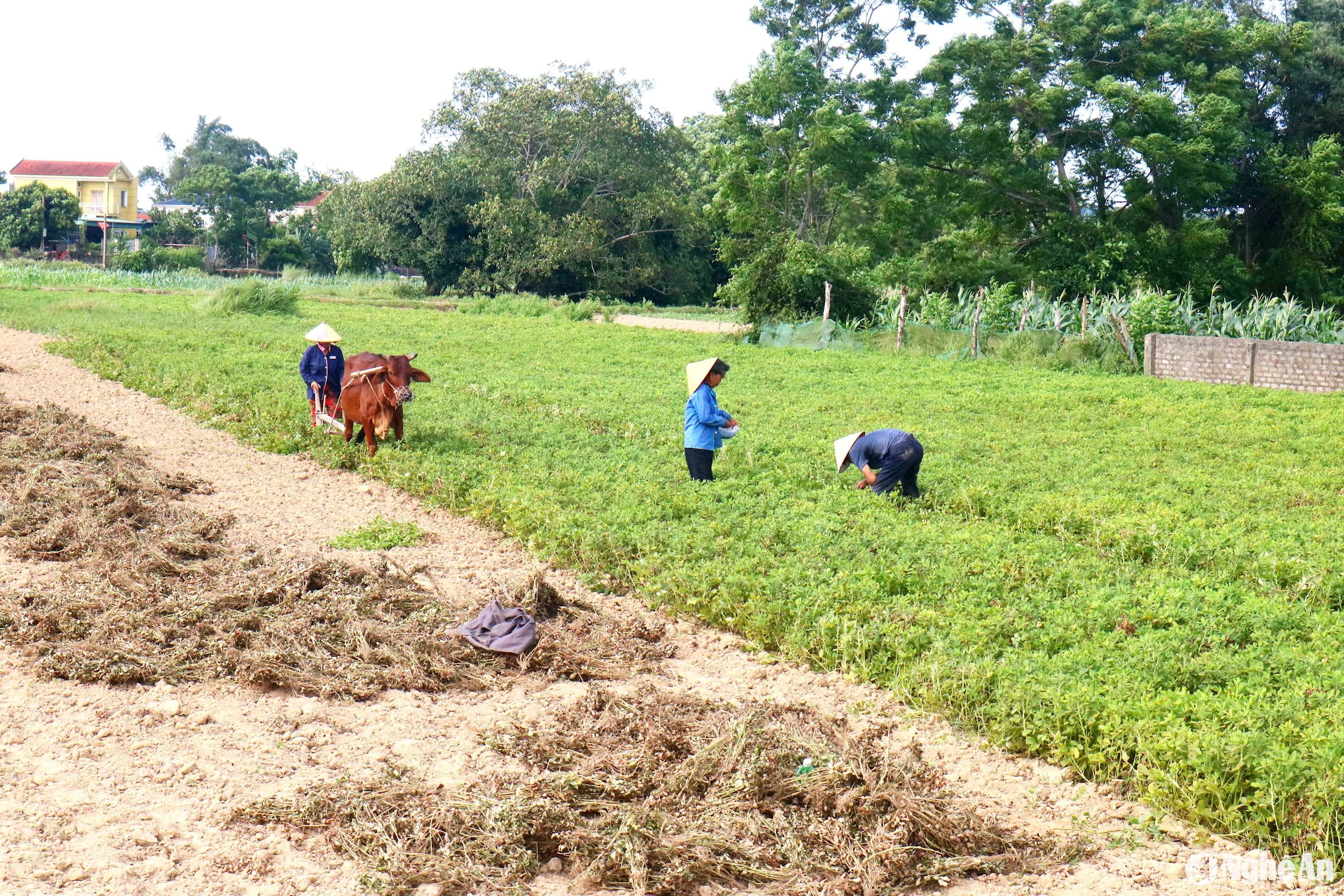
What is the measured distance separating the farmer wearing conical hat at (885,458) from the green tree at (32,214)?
220ft

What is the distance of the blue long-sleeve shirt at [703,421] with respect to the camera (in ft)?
34.9

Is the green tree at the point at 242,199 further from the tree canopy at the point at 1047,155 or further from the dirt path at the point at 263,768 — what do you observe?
the dirt path at the point at 263,768

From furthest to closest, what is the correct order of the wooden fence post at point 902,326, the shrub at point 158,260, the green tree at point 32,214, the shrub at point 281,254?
the shrub at point 281,254 < the green tree at point 32,214 < the shrub at point 158,260 < the wooden fence post at point 902,326

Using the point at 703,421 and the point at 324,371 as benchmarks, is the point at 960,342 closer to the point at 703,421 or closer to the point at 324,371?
the point at 324,371

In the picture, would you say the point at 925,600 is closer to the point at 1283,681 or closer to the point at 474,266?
the point at 1283,681

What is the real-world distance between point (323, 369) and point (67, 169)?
277ft

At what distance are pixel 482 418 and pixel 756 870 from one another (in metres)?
10.2

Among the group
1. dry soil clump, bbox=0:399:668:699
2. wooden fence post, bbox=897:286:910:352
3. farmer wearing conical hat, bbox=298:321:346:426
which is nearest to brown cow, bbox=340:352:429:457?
farmer wearing conical hat, bbox=298:321:346:426

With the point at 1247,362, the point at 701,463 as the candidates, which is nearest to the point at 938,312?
the point at 1247,362

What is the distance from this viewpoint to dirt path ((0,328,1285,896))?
448cm

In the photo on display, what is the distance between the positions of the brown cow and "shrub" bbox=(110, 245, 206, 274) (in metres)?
50.5

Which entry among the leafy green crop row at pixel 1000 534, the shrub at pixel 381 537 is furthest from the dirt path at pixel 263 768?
the shrub at pixel 381 537

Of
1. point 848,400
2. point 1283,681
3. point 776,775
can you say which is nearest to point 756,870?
point 776,775

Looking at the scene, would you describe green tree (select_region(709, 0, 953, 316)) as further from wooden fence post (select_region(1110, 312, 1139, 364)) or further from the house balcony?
the house balcony
